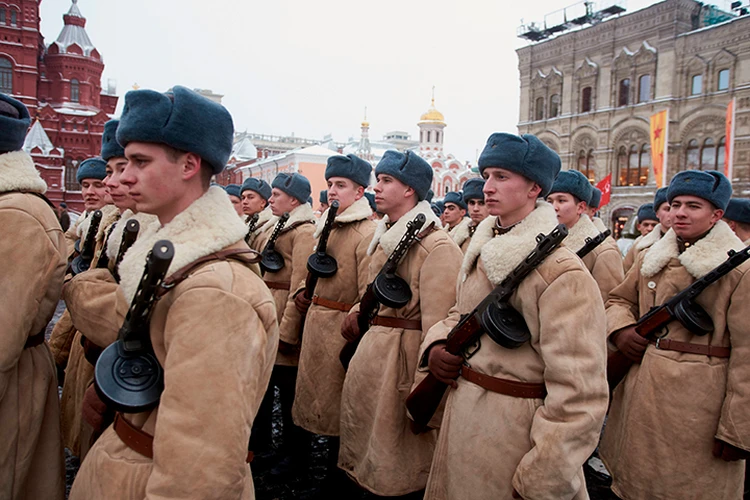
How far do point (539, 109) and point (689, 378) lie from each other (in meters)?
34.1

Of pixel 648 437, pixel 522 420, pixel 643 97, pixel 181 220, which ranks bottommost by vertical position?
pixel 648 437

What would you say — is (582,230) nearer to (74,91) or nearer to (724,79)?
(724,79)

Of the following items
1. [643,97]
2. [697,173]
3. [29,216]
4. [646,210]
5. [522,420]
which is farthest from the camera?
[643,97]

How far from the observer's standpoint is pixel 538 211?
2590 millimetres

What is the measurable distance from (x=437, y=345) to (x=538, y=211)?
807mm

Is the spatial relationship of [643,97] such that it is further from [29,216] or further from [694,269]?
[29,216]

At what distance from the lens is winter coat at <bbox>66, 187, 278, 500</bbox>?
1561 millimetres

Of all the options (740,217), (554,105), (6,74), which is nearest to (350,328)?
(740,217)

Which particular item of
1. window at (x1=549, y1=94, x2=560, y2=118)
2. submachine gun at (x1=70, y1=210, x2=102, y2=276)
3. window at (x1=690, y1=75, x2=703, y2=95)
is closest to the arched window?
window at (x1=549, y1=94, x2=560, y2=118)

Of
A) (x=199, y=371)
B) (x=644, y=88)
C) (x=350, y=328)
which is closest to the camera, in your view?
(x=199, y=371)

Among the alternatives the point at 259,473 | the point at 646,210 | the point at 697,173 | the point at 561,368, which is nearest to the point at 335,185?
the point at 259,473

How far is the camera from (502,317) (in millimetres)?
2369

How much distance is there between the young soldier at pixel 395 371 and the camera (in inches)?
129

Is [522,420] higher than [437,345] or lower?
lower
